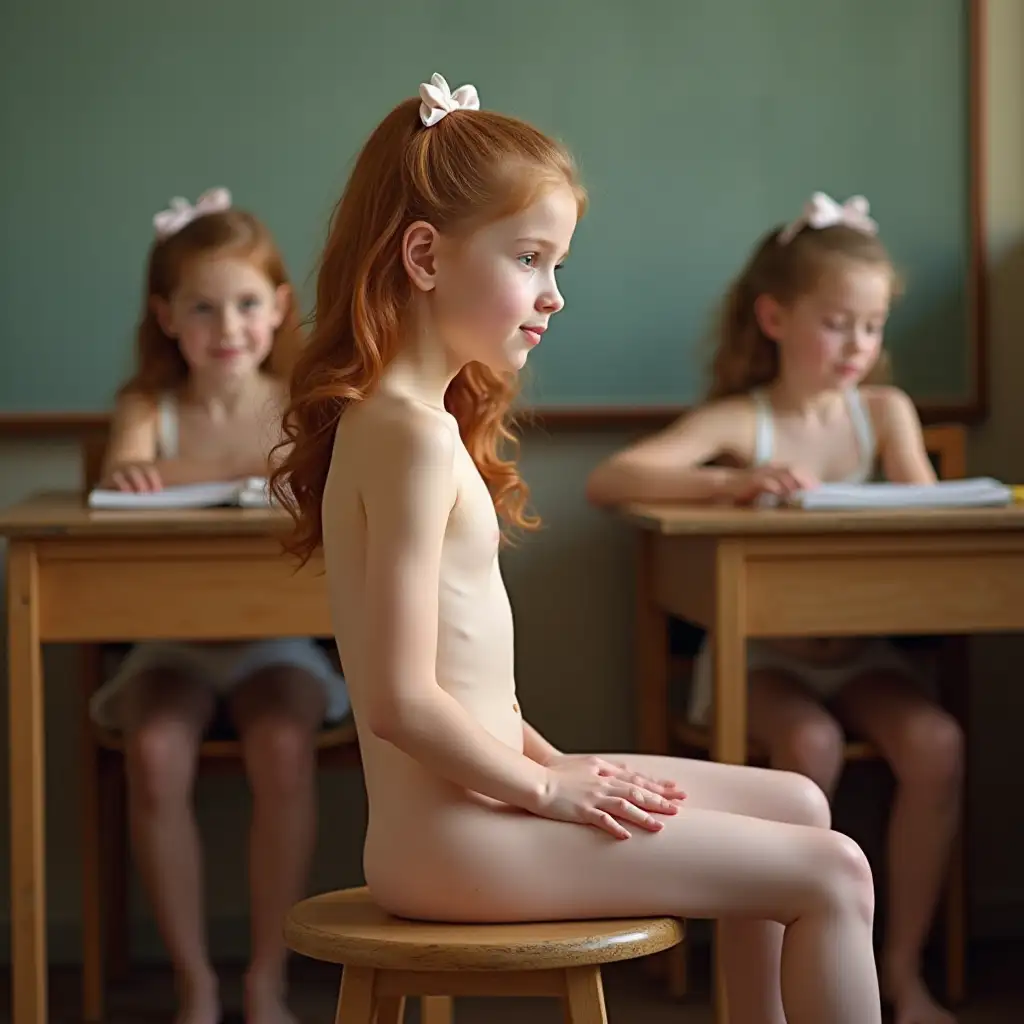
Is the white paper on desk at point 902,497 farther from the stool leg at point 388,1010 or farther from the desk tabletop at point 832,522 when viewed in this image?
the stool leg at point 388,1010

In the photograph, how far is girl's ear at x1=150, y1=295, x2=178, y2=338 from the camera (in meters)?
2.54

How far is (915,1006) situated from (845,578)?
62 cm

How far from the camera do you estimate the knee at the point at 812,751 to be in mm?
2254

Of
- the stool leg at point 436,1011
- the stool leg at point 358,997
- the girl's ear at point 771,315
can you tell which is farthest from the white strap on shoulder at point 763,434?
the stool leg at point 358,997

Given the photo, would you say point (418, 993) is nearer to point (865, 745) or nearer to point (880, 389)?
point (865, 745)

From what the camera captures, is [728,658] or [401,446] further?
[728,658]

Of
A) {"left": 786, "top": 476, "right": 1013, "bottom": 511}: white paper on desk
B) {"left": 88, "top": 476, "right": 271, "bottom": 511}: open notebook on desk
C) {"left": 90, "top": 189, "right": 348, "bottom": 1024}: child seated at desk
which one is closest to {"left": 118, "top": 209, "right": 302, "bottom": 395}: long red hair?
{"left": 90, "top": 189, "right": 348, "bottom": 1024}: child seated at desk

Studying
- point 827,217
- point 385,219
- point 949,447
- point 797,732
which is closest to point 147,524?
point 385,219

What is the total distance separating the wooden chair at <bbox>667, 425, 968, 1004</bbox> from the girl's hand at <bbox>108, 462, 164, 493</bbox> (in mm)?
823

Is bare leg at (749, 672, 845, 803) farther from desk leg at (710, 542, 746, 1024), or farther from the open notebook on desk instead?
the open notebook on desk

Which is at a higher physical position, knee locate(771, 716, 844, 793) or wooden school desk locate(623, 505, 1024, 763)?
wooden school desk locate(623, 505, 1024, 763)

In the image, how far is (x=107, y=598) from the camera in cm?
210

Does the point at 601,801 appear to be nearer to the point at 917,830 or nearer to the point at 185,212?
the point at 917,830

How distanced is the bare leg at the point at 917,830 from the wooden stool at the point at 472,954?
1027 mm
